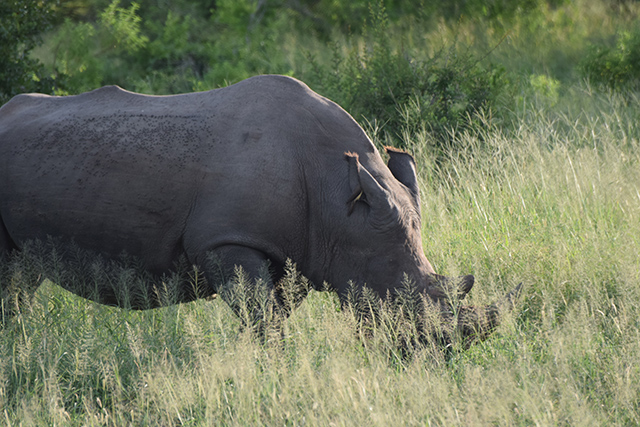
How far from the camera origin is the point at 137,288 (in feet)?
12.5

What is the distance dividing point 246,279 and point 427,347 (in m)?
0.96

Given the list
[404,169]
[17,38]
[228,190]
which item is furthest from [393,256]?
[17,38]

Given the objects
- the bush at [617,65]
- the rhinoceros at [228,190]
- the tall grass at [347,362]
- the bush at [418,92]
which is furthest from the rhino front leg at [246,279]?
the bush at [617,65]

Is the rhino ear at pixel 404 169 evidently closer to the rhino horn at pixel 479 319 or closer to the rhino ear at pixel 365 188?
the rhino ear at pixel 365 188

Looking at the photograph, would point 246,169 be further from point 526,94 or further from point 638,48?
point 638,48

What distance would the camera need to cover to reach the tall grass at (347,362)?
2.98 meters

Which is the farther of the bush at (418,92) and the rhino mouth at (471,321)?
the bush at (418,92)

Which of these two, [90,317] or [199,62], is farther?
[199,62]

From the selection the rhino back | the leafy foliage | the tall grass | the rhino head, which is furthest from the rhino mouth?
the leafy foliage

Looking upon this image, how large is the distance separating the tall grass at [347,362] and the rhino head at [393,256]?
0.14 meters

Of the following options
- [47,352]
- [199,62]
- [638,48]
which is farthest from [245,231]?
[199,62]

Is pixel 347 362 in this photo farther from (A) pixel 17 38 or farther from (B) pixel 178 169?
(A) pixel 17 38

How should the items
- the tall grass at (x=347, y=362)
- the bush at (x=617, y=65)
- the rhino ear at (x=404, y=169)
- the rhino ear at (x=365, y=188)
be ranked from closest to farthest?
the tall grass at (x=347, y=362)
the rhino ear at (x=365, y=188)
the rhino ear at (x=404, y=169)
the bush at (x=617, y=65)

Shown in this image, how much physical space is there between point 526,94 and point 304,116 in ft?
21.6
